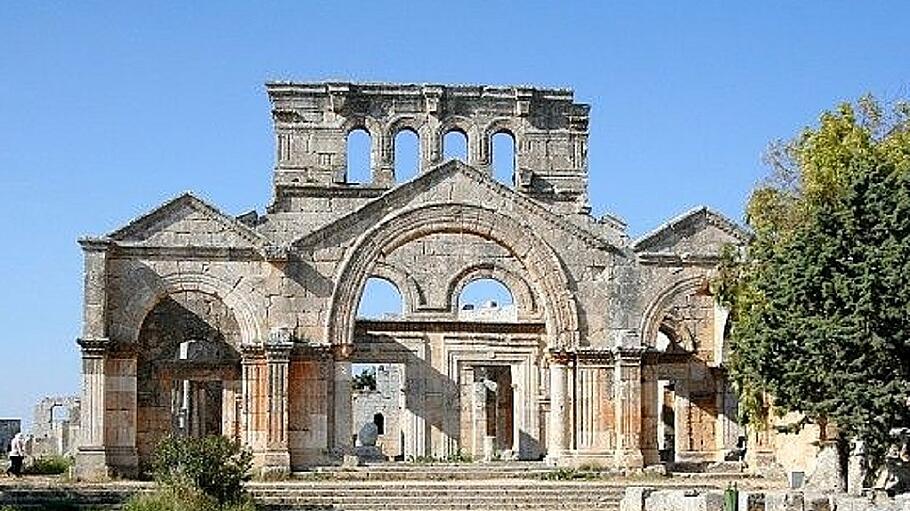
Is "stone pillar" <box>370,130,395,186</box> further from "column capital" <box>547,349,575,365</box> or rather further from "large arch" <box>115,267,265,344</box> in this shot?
"column capital" <box>547,349,575,365</box>

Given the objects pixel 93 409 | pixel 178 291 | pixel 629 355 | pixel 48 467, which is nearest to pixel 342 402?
pixel 178 291

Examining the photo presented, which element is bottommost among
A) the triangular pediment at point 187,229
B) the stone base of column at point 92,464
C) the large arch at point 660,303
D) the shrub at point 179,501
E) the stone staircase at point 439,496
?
the stone staircase at point 439,496

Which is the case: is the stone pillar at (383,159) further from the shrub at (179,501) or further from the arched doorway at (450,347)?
the shrub at (179,501)

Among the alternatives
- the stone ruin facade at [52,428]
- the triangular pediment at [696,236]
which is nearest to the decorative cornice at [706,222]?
the triangular pediment at [696,236]

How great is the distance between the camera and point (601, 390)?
35844 mm

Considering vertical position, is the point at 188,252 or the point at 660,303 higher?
the point at 188,252

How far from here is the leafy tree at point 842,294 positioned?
27.6 m

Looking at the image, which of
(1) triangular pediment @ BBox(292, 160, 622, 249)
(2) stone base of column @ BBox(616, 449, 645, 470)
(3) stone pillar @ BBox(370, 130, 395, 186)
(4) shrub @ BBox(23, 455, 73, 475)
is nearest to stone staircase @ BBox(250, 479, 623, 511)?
(2) stone base of column @ BBox(616, 449, 645, 470)

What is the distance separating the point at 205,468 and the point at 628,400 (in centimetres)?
1149

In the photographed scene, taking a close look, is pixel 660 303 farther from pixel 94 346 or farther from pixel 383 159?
pixel 94 346

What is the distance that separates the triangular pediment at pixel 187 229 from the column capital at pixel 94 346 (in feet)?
7.11

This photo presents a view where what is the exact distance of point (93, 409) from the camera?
34.3 meters

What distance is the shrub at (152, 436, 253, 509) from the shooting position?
27.1m

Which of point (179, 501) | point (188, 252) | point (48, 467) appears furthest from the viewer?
point (48, 467)
